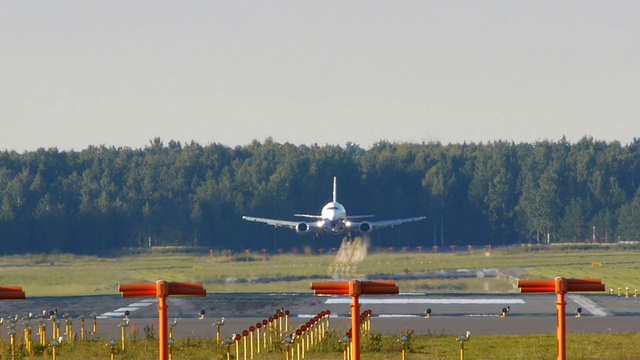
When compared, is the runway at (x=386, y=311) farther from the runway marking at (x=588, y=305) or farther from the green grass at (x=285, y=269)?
the green grass at (x=285, y=269)

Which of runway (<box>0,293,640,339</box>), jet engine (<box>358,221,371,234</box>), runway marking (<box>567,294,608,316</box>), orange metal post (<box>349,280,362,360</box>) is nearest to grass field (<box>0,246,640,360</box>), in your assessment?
runway (<box>0,293,640,339</box>)

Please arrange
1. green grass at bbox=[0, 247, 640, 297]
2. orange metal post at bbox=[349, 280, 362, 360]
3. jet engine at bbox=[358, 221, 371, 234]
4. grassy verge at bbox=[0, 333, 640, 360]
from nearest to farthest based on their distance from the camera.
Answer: orange metal post at bbox=[349, 280, 362, 360] < grassy verge at bbox=[0, 333, 640, 360] < green grass at bbox=[0, 247, 640, 297] < jet engine at bbox=[358, 221, 371, 234]

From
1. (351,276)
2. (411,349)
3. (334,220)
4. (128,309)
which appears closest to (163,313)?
(411,349)

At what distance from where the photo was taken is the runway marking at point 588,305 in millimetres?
50062

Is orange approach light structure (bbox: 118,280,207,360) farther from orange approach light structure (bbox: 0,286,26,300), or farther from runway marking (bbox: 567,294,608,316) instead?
runway marking (bbox: 567,294,608,316)

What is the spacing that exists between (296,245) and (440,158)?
169 ft

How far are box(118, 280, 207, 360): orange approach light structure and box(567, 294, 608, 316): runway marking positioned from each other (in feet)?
108

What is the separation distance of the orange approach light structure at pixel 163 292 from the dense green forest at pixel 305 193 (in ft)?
318

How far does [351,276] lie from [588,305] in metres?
19.8

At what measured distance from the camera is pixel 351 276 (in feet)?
233

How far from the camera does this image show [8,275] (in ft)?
253

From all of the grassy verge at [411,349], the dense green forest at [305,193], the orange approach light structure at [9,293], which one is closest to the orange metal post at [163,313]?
the orange approach light structure at [9,293]

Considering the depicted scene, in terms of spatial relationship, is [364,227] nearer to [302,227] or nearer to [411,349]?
[302,227]

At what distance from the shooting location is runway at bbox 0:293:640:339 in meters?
43.5
